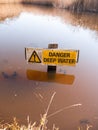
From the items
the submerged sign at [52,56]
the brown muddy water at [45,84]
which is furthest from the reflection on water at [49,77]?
the submerged sign at [52,56]

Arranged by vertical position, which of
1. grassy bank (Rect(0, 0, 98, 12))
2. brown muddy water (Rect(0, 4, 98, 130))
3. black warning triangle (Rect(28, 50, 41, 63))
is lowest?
brown muddy water (Rect(0, 4, 98, 130))

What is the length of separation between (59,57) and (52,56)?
0.14 metres

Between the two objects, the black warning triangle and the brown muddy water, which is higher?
the black warning triangle

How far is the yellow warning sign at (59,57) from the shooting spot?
18.1 ft

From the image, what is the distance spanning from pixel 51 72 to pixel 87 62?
1155mm

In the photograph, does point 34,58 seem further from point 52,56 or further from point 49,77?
point 49,77

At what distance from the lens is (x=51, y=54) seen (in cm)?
556

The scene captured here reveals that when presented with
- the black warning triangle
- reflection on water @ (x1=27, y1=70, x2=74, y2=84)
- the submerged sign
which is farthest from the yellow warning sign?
reflection on water @ (x1=27, y1=70, x2=74, y2=84)

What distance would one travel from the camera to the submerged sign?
552 centimetres

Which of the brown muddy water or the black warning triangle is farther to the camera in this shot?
the black warning triangle

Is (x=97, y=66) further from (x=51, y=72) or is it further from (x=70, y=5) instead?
(x=70, y=5)

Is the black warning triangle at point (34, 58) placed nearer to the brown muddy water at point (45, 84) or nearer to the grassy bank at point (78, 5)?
the brown muddy water at point (45, 84)

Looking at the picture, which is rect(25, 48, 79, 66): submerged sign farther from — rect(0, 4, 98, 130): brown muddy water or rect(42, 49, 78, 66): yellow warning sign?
rect(0, 4, 98, 130): brown muddy water

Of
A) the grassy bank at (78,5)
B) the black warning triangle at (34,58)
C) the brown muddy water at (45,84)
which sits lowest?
the brown muddy water at (45,84)
